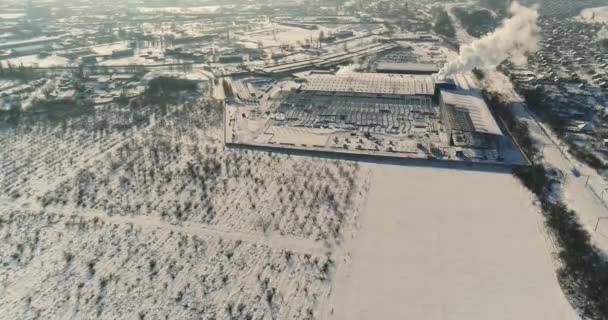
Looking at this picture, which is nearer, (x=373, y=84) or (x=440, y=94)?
(x=440, y=94)

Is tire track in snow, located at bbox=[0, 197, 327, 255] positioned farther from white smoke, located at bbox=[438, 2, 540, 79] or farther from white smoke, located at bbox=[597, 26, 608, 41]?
white smoke, located at bbox=[597, 26, 608, 41]

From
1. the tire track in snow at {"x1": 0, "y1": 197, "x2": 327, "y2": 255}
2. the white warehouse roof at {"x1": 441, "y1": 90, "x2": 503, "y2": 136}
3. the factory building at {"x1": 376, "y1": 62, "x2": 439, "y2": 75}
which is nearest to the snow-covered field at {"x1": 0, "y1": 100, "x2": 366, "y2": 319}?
the tire track in snow at {"x1": 0, "y1": 197, "x2": 327, "y2": 255}

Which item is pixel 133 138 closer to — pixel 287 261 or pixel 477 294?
pixel 287 261

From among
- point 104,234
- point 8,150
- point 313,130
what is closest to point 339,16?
point 313,130

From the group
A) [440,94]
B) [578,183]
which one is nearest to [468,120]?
[440,94]

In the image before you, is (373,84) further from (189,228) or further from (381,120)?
(189,228)

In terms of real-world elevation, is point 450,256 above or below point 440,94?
below
